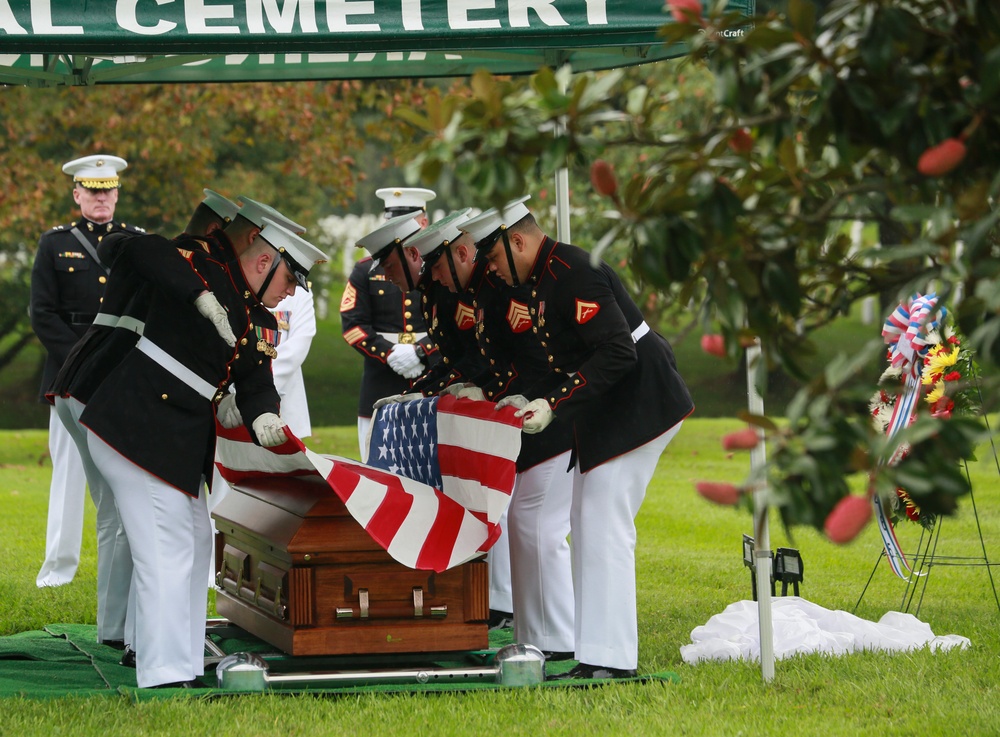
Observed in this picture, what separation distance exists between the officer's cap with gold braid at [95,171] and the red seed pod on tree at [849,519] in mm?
6142

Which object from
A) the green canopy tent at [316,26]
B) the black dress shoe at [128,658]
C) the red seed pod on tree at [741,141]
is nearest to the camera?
the red seed pod on tree at [741,141]

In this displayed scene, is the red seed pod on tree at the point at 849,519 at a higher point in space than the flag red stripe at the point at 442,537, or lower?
higher

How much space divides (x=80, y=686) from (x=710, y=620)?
2795 mm

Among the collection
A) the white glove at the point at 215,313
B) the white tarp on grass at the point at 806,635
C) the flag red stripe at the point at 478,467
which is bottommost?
the white tarp on grass at the point at 806,635

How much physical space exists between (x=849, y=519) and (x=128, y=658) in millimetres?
4426

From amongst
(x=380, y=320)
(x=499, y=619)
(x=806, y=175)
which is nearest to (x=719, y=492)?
(x=806, y=175)

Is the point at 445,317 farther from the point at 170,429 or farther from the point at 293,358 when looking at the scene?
the point at 293,358

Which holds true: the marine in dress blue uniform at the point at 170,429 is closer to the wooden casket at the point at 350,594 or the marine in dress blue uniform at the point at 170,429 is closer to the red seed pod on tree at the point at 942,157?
the wooden casket at the point at 350,594

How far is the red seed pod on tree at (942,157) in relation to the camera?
2150mm

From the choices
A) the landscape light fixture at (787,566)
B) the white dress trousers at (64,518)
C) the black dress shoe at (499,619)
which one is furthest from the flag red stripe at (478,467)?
the white dress trousers at (64,518)

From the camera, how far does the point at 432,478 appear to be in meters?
5.69

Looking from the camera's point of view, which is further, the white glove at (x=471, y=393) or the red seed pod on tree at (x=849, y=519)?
the white glove at (x=471, y=393)

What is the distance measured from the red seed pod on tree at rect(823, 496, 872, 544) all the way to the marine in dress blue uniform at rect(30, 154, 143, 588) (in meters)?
5.90

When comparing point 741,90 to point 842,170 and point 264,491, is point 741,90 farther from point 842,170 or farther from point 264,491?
point 264,491
